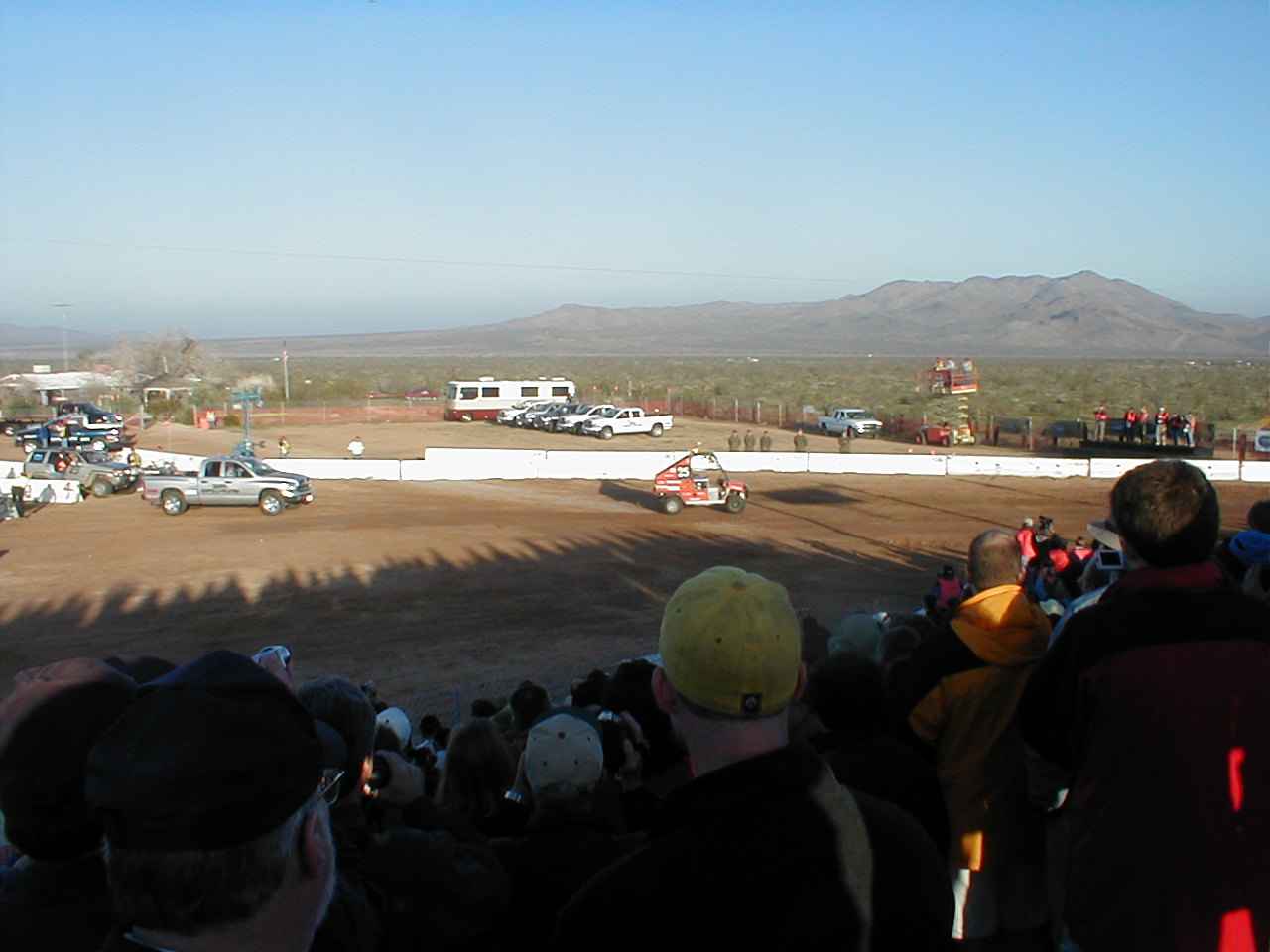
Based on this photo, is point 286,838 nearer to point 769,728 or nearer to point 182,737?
point 182,737

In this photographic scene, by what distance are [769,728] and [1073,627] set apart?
136 cm

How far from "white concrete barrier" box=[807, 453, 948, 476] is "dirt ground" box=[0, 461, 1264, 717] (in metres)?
1.37

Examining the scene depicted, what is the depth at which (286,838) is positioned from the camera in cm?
176

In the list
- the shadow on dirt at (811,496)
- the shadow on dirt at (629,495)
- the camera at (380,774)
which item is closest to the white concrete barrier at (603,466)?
the shadow on dirt at (629,495)

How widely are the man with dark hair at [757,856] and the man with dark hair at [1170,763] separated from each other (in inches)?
37.8

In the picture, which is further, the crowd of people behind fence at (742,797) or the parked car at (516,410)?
the parked car at (516,410)

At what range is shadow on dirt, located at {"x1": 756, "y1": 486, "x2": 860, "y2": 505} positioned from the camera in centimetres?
3115

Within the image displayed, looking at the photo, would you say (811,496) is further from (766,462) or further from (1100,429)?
(1100,429)

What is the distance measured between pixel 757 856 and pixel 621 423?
47.9 m

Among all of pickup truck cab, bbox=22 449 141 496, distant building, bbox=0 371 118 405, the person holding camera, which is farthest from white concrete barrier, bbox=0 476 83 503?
distant building, bbox=0 371 118 405

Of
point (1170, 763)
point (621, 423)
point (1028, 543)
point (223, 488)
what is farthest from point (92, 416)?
point (1170, 763)

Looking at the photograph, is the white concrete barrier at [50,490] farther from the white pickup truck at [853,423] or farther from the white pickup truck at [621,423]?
the white pickup truck at [853,423]

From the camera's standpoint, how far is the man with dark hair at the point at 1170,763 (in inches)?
111

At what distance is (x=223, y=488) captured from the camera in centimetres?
2922
